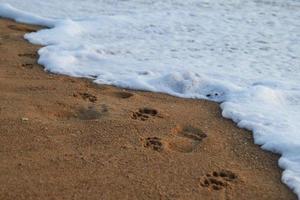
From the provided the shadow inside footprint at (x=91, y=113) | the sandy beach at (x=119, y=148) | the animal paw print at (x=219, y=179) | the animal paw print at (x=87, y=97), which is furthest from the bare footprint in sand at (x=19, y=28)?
the animal paw print at (x=219, y=179)

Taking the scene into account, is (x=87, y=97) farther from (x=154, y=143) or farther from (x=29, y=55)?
(x=29, y=55)

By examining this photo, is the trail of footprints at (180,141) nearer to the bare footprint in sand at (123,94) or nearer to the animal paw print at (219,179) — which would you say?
the animal paw print at (219,179)

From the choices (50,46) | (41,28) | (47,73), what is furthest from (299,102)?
(41,28)

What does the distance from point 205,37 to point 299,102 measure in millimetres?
1727

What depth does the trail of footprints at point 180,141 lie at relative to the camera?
2.98 metres

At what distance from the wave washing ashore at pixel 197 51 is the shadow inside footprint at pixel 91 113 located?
0.58 m

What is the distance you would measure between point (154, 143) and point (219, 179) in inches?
19.8

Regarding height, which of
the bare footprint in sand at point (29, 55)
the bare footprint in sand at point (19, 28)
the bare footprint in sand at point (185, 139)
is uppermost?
the bare footprint in sand at point (185, 139)

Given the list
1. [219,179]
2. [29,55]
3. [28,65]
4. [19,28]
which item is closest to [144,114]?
[219,179]

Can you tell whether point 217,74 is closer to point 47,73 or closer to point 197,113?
point 197,113

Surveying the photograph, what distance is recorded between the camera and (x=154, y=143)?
301 centimetres

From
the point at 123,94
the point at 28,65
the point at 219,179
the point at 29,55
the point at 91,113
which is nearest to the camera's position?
the point at 219,179

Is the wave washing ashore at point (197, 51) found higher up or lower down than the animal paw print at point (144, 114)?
lower down

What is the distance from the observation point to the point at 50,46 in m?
Result: 4.76
